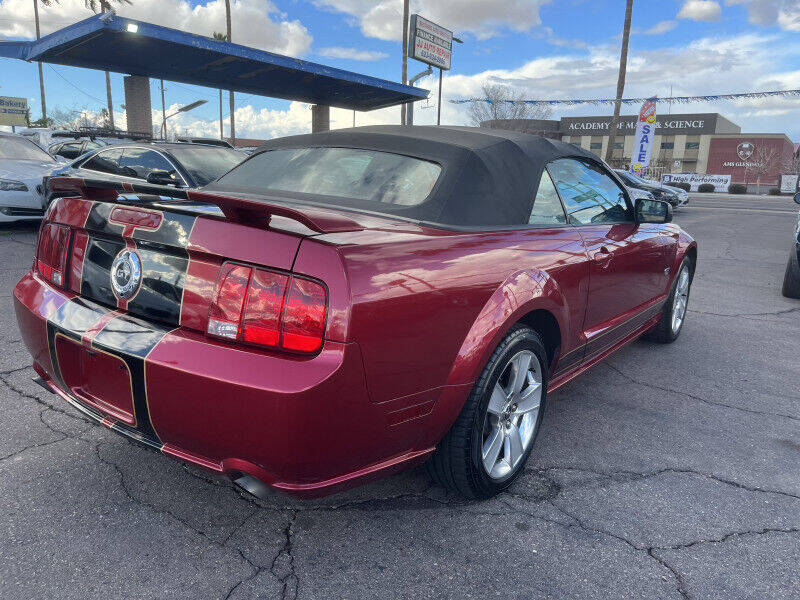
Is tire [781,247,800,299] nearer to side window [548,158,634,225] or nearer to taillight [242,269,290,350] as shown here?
side window [548,158,634,225]

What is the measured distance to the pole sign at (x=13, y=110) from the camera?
5619cm

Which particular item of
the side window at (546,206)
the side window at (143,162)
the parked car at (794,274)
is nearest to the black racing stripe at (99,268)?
the side window at (546,206)

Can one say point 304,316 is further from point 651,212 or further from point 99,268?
point 651,212

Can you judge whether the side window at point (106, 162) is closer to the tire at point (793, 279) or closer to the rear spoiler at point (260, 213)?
the rear spoiler at point (260, 213)

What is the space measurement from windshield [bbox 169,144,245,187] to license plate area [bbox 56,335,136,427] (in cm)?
479

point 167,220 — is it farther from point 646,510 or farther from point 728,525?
point 728,525

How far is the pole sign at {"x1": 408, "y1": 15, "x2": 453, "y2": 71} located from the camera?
2408 cm

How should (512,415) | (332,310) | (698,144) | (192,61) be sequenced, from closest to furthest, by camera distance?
1. (332,310)
2. (512,415)
3. (192,61)
4. (698,144)

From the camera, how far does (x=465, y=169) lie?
248 cm

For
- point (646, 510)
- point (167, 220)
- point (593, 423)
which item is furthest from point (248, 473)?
point (593, 423)

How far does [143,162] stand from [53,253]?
17.3 feet

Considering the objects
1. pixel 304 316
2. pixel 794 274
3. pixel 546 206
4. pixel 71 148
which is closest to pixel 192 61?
pixel 71 148

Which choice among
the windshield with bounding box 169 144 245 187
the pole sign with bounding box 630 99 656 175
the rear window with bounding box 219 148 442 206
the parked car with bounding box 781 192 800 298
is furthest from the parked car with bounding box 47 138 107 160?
the pole sign with bounding box 630 99 656 175

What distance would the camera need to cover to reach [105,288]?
82.0 inches
